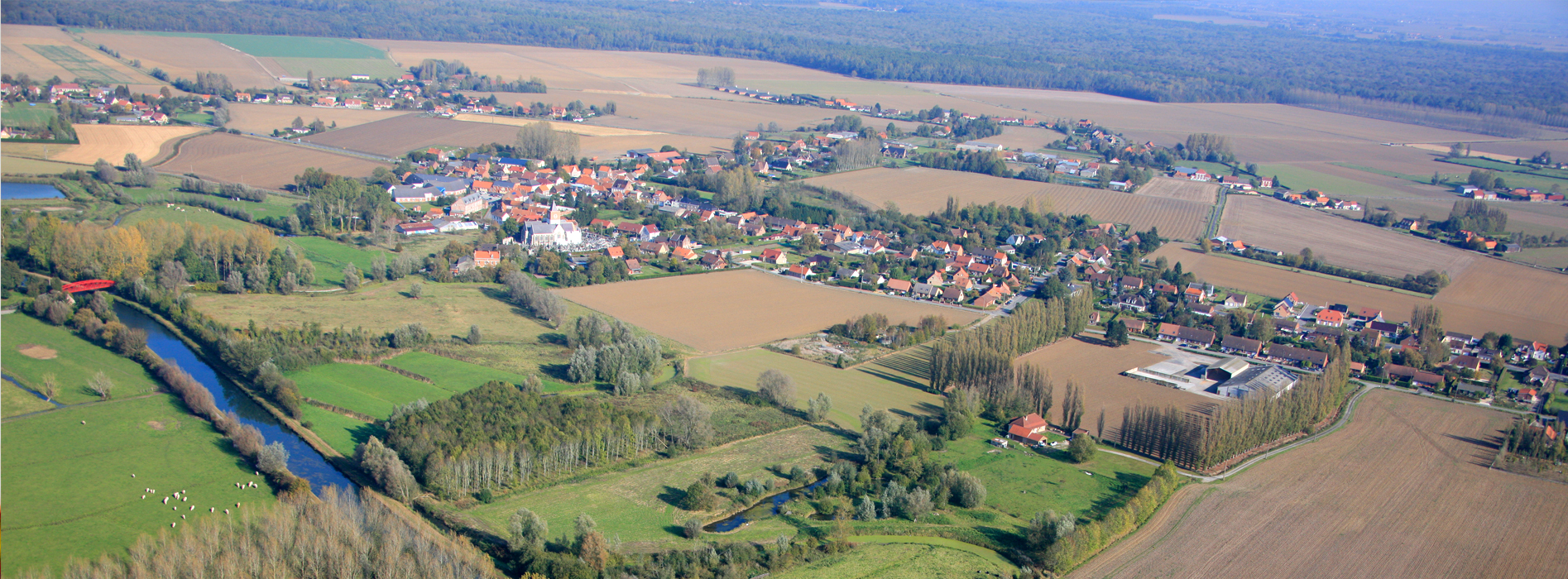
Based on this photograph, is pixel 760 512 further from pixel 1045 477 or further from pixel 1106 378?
pixel 1106 378

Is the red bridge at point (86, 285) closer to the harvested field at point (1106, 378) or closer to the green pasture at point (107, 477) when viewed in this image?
the green pasture at point (107, 477)

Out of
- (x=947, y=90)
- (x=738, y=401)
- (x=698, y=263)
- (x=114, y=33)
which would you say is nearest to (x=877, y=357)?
(x=738, y=401)

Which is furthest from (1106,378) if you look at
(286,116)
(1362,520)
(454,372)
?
(286,116)

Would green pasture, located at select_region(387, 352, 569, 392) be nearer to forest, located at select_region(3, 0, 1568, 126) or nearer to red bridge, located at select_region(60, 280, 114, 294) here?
red bridge, located at select_region(60, 280, 114, 294)

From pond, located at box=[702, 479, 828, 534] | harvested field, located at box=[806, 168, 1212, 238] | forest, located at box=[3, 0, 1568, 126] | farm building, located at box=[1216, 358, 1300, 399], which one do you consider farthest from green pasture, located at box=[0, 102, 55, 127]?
farm building, located at box=[1216, 358, 1300, 399]

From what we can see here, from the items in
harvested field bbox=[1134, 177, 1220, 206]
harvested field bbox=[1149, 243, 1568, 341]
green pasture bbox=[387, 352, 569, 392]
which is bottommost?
green pasture bbox=[387, 352, 569, 392]

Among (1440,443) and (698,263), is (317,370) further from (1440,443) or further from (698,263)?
(1440,443)
